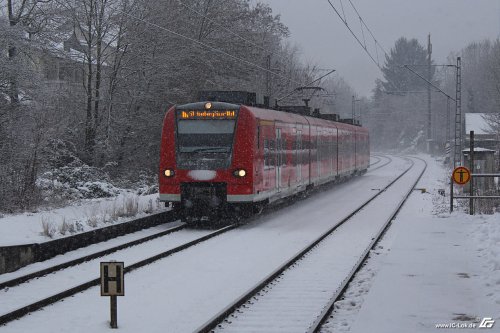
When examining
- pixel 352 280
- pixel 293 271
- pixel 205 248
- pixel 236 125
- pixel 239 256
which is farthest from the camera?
pixel 236 125

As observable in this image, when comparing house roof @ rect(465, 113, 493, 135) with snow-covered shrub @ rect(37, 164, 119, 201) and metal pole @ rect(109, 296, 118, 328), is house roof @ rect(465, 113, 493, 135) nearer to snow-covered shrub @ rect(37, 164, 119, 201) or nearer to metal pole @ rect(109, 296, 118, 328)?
snow-covered shrub @ rect(37, 164, 119, 201)

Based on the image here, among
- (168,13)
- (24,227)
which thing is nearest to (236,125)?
(24,227)

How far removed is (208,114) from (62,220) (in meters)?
4.22

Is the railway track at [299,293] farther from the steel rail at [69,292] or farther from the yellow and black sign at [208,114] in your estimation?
the yellow and black sign at [208,114]

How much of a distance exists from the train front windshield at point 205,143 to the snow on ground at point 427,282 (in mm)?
4370

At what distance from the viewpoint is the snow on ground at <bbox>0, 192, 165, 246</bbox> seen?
13.6 meters

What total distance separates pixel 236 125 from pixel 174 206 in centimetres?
253

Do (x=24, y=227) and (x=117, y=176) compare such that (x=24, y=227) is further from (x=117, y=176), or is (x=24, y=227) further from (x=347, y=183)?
(x=347, y=183)

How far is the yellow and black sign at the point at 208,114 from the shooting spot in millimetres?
16969

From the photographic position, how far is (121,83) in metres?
31.5

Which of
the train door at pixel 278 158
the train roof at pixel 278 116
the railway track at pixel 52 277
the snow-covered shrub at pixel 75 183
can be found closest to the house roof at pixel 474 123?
the train roof at pixel 278 116

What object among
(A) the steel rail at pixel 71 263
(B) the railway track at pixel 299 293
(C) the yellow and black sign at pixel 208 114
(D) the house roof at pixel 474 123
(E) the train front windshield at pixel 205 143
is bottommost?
(B) the railway track at pixel 299 293

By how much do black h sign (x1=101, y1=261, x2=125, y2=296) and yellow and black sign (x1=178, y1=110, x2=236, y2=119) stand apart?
9381mm

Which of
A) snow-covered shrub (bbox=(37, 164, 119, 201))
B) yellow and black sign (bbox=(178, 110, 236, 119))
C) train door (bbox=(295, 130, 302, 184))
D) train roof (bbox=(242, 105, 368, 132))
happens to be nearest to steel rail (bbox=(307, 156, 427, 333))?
train roof (bbox=(242, 105, 368, 132))
